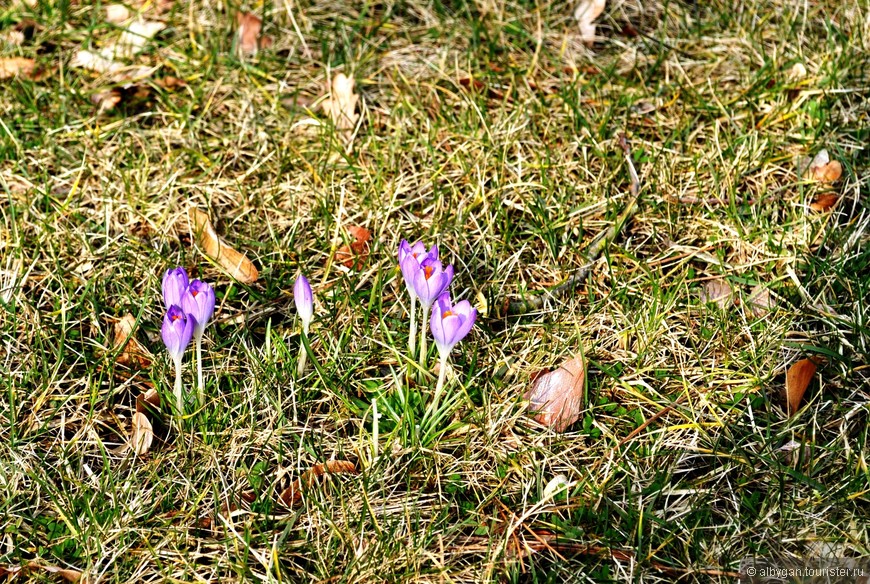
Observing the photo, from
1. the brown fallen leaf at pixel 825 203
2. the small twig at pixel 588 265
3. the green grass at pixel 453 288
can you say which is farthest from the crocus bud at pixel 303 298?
the brown fallen leaf at pixel 825 203

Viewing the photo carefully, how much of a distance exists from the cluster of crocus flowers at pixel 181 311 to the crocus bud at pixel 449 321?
0.54 metres

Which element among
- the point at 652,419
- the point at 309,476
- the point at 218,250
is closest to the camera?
the point at 309,476

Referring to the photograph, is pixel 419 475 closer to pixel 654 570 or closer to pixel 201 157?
pixel 654 570

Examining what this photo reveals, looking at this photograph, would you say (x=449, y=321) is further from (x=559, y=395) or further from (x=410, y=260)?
(x=559, y=395)

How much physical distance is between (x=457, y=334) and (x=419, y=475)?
0.37m

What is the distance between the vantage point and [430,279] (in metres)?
2.21

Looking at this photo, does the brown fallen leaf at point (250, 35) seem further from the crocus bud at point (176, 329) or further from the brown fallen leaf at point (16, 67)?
the crocus bud at point (176, 329)

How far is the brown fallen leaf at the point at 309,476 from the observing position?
2188mm

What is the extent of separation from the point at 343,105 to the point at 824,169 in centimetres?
162

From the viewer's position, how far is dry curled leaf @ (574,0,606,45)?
3.53 meters

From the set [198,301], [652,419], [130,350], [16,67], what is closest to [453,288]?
[652,419]

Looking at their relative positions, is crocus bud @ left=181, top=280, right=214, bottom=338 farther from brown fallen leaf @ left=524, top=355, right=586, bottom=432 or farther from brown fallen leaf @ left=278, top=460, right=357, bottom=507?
brown fallen leaf @ left=524, top=355, right=586, bottom=432

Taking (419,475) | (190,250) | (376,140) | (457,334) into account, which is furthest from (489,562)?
(376,140)

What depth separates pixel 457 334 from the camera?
217 centimetres
